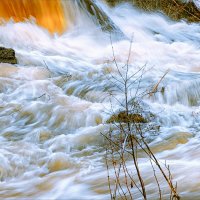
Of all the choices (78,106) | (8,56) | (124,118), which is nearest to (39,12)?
(8,56)

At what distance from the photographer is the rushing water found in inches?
190

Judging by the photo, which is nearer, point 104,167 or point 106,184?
point 106,184

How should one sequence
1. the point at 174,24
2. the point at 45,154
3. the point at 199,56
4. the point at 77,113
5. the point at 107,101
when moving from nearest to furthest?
the point at 45,154
the point at 77,113
the point at 107,101
the point at 199,56
the point at 174,24

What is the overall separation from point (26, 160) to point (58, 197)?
3.56 feet

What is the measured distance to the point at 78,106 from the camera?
24.5 ft

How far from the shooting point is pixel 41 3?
1205 cm

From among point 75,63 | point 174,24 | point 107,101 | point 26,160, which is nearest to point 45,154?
point 26,160

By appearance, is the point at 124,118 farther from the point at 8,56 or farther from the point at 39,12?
the point at 39,12

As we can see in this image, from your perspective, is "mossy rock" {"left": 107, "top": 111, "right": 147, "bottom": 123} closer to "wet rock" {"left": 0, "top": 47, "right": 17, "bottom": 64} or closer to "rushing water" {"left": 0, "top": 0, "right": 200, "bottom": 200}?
"rushing water" {"left": 0, "top": 0, "right": 200, "bottom": 200}

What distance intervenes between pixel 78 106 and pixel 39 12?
5162 mm

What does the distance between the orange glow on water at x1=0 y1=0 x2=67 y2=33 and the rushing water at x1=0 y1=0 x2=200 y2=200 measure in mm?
234

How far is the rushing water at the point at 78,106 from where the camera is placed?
190 inches

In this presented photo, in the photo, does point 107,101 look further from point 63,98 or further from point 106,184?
point 106,184

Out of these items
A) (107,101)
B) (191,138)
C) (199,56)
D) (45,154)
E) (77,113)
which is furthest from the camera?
(199,56)
